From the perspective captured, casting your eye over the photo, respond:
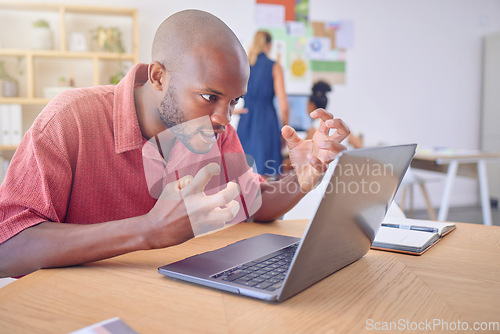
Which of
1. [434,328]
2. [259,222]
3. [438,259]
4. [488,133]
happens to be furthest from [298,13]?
[434,328]

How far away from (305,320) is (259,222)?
24.4 inches

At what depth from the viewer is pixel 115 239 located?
2.38 feet

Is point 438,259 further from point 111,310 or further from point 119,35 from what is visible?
point 119,35

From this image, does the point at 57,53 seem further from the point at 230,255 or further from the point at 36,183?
the point at 230,255

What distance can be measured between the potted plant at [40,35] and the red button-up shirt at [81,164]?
285 cm

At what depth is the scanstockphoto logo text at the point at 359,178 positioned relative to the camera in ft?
1.73

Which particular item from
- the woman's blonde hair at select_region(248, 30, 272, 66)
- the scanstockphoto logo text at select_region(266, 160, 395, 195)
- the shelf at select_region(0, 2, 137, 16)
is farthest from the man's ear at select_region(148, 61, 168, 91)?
the shelf at select_region(0, 2, 137, 16)

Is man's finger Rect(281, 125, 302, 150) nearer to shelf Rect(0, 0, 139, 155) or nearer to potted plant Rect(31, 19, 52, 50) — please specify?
shelf Rect(0, 0, 139, 155)

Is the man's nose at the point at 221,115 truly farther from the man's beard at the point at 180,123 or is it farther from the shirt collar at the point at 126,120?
the shirt collar at the point at 126,120

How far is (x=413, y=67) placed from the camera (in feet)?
16.2

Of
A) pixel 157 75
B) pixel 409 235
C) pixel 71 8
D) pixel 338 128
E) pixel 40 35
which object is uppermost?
pixel 71 8

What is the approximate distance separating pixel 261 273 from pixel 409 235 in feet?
1.47

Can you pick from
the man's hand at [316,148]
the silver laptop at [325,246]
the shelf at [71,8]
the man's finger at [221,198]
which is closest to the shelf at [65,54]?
the shelf at [71,8]

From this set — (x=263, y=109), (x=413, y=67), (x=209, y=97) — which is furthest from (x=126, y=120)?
(x=413, y=67)
